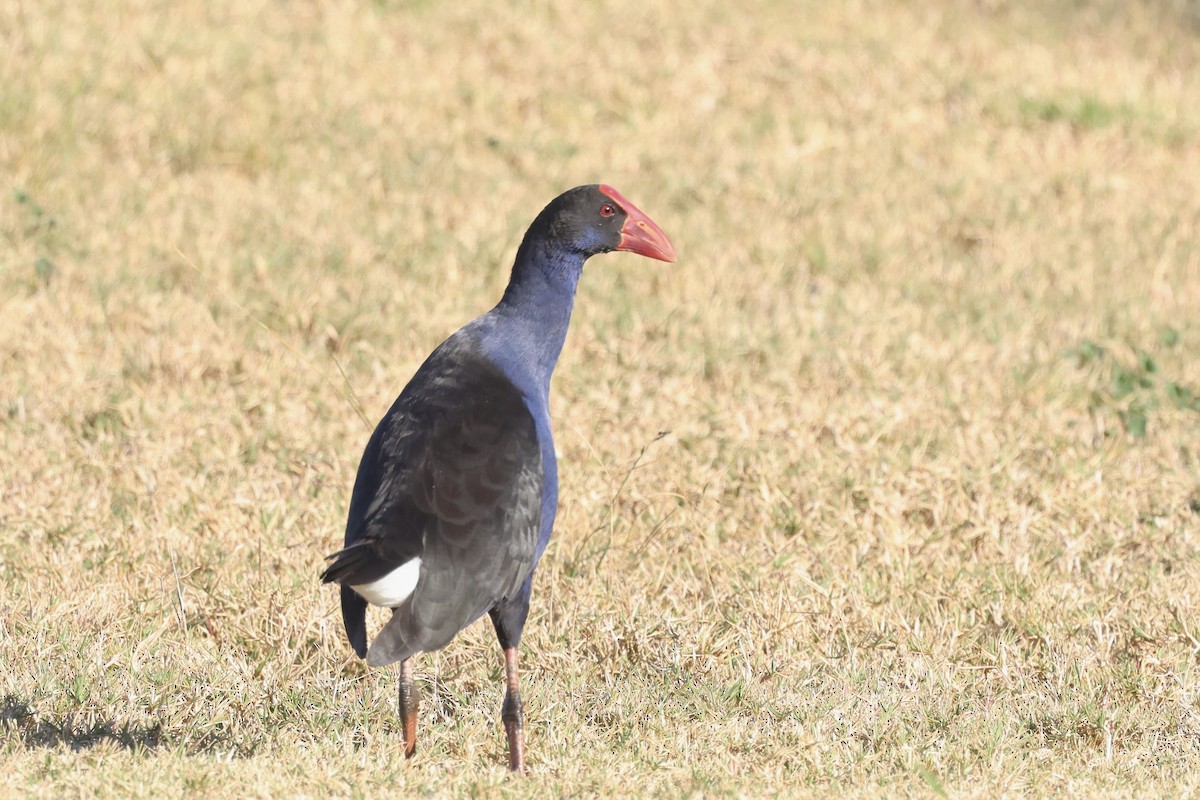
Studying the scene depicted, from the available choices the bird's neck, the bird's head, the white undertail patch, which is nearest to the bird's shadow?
the white undertail patch

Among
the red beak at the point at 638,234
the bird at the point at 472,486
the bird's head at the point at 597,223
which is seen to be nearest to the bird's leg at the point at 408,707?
the bird at the point at 472,486

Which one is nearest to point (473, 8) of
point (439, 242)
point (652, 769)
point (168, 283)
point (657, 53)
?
point (657, 53)

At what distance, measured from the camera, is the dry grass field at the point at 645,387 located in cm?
406

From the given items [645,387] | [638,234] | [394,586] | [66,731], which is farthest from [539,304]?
[645,387]

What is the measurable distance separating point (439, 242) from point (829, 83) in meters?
3.73

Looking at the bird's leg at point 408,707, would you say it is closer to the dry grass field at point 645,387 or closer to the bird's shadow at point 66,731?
the dry grass field at point 645,387

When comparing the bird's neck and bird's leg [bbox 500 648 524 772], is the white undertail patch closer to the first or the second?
bird's leg [bbox 500 648 524 772]

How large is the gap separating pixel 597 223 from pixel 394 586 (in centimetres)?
138

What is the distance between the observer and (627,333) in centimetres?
706

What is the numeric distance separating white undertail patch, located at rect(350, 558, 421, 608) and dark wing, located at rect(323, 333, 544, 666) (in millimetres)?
16

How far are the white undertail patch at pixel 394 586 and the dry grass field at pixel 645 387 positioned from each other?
40 centimetres

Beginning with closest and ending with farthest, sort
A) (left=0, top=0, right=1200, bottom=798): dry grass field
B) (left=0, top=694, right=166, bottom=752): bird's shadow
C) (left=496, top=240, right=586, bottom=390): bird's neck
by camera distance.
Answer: (left=0, top=694, right=166, bottom=752): bird's shadow → (left=0, top=0, right=1200, bottom=798): dry grass field → (left=496, top=240, right=586, bottom=390): bird's neck

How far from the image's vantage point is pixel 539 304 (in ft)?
14.1

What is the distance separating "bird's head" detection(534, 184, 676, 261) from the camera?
173 inches
